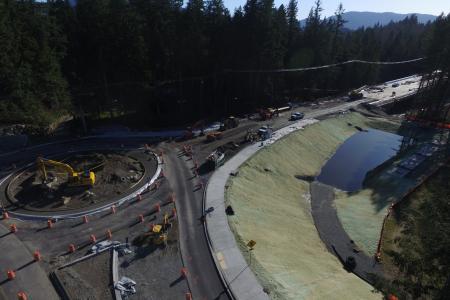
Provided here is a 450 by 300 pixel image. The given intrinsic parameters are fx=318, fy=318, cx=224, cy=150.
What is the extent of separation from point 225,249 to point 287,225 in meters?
9.73

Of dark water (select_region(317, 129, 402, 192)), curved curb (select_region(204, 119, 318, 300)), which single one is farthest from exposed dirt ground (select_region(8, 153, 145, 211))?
dark water (select_region(317, 129, 402, 192))

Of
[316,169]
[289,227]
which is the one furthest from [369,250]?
[316,169]

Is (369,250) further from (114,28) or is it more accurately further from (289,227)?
(114,28)

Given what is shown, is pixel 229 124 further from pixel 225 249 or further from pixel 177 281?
pixel 177 281

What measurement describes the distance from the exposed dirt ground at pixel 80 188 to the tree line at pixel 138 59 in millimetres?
15477

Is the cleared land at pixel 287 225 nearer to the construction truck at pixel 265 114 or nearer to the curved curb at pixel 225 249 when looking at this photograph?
the curved curb at pixel 225 249

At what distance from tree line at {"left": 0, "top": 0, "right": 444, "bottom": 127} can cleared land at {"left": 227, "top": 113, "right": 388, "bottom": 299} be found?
66.4 ft

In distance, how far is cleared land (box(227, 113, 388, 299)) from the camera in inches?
937

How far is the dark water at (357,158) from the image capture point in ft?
160

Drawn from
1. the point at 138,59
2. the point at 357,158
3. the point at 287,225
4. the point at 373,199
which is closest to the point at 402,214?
the point at 373,199

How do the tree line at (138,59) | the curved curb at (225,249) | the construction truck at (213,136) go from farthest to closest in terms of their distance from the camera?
1. the construction truck at (213,136)
2. the tree line at (138,59)
3. the curved curb at (225,249)

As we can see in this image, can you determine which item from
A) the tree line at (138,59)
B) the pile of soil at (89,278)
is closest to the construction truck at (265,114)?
the tree line at (138,59)

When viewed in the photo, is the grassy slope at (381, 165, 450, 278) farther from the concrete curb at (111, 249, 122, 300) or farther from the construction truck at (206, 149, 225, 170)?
the concrete curb at (111, 249, 122, 300)

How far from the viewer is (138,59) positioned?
180ft
